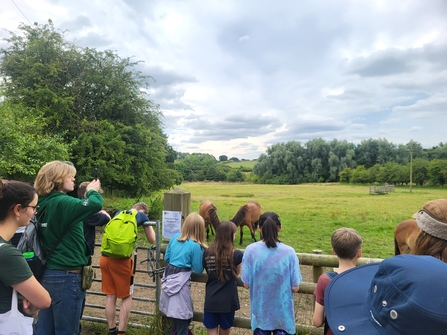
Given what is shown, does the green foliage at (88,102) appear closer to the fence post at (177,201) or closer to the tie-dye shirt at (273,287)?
the fence post at (177,201)

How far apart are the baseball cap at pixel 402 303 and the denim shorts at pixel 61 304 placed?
7.11 feet

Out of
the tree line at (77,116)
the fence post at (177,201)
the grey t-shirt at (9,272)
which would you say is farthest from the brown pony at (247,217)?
the grey t-shirt at (9,272)

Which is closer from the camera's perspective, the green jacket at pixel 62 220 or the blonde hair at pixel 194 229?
the green jacket at pixel 62 220

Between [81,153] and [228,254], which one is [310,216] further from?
[228,254]

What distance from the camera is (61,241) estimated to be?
101 inches

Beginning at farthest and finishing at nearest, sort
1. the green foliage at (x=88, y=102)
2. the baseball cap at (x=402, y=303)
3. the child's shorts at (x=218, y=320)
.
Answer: the green foliage at (x=88, y=102) → the child's shorts at (x=218, y=320) → the baseball cap at (x=402, y=303)

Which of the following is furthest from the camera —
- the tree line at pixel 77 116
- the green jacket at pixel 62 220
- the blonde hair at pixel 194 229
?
the tree line at pixel 77 116

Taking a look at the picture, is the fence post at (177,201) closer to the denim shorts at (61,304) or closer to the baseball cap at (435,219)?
the denim shorts at (61,304)

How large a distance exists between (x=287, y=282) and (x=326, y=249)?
696 cm

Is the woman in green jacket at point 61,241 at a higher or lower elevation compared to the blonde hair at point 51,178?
lower

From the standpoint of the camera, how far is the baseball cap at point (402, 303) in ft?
2.96

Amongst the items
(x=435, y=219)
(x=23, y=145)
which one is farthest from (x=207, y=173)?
(x=435, y=219)

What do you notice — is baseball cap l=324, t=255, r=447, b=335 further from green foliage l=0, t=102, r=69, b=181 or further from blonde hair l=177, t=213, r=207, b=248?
green foliage l=0, t=102, r=69, b=181

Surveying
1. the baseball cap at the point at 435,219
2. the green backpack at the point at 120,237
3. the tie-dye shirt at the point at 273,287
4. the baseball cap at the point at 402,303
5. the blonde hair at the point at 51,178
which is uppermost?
the blonde hair at the point at 51,178
